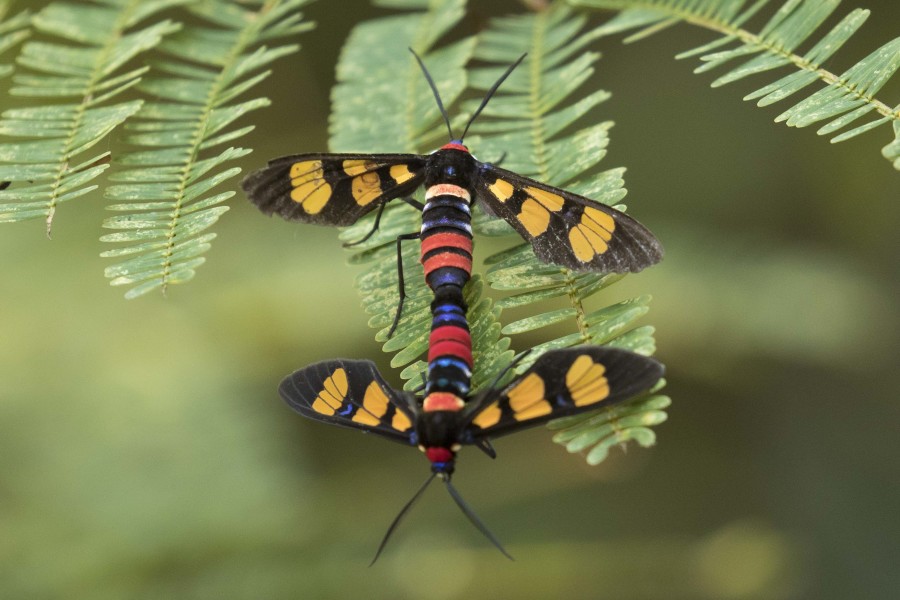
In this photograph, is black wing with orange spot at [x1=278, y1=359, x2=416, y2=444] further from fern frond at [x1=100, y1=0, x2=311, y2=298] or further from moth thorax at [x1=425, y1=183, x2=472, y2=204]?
moth thorax at [x1=425, y1=183, x2=472, y2=204]

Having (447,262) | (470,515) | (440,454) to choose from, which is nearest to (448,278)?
(447,262)

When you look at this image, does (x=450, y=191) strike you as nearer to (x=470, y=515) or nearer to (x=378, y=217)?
(x=378, y=217)

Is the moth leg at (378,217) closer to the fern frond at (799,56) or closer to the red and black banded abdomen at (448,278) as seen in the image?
the red and black banded abdomen at (448,278)

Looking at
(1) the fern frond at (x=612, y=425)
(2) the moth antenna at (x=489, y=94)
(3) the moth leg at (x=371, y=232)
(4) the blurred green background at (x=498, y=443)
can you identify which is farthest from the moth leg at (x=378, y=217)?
(4) the blurred green background at (x=498, y=443)

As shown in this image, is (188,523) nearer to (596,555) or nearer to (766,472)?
(596,555)

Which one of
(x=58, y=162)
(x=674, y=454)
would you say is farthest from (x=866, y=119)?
(x=58, y=162)

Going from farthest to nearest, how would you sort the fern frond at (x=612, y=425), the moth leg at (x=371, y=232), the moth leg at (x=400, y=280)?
the moth leg at (x=371, y=232) < the moth leg at (x=400, y=280) < the fern frond at (x=612, y=425)

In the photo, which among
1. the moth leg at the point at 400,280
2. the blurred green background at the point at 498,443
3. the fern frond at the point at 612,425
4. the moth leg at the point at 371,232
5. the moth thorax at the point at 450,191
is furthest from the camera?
the blurred green background at the point at 498,443
